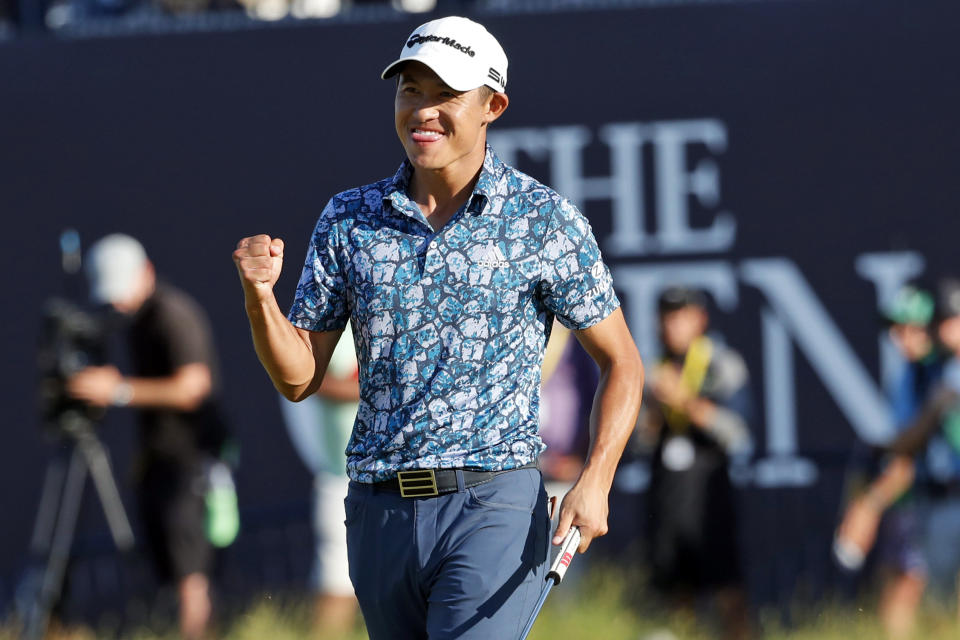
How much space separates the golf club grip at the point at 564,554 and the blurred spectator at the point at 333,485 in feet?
11.0

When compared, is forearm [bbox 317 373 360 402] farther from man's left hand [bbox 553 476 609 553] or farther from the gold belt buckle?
man's left hand [bbox 553 476 609 553]

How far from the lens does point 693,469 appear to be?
6.62 m

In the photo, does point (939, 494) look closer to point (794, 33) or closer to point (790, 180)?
point (790, 180)

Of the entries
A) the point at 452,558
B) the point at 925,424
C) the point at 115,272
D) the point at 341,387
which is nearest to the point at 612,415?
the point at 452,558

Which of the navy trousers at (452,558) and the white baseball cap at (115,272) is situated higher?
the white baseball cap at (115,272)

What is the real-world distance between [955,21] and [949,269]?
124 cm

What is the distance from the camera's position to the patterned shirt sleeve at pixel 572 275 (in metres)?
3.30

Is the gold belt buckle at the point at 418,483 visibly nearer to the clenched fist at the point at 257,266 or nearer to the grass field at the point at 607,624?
the clenched fist at the point at 257,266

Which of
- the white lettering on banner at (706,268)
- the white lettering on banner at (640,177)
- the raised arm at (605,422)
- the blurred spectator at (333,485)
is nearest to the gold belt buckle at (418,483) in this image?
the raised arm at (605,422)

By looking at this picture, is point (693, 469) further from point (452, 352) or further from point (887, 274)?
point (452, 352)

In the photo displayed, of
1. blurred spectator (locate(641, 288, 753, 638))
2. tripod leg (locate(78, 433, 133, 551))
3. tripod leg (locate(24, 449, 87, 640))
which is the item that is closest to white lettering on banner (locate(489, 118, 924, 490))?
blurred spectator (locate(641, 288, 753, 638))

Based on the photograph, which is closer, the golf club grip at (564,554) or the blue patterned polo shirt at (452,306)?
the golf club grip at (564,554)

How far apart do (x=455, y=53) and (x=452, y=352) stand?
2.12 ft

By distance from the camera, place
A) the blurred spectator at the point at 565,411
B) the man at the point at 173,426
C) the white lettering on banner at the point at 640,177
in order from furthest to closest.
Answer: the white lettering on banner at the point at 640,177
the man at the point at 173,426
the blurred spectator at the point at 565,411
